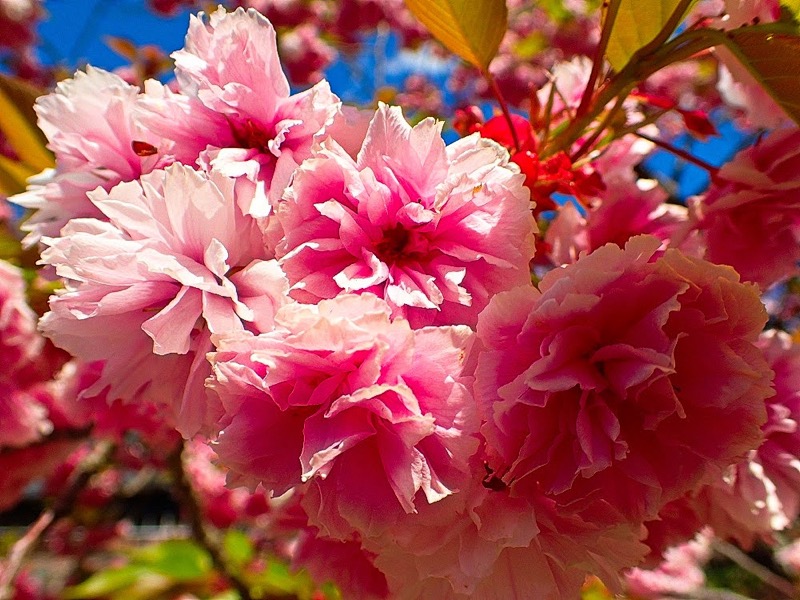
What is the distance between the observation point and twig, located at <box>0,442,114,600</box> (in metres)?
1.50

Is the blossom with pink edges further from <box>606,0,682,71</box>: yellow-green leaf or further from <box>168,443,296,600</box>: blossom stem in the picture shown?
<box>168,443,296,600</box>: blossom stem

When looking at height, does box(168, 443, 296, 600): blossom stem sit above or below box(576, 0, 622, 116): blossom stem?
below

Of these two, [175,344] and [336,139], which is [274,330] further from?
[336,139]

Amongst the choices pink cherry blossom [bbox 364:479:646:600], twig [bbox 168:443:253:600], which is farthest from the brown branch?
pink cherry blossom [bbox 364:479:646:600]

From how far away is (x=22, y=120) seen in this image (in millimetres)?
1006

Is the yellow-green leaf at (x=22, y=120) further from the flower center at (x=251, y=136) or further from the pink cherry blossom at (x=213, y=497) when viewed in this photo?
the pink cherry blossom at (x=213, y=497)

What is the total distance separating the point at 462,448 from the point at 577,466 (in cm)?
10

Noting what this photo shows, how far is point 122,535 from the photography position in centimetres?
346

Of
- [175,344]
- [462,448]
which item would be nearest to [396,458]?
[462,448]

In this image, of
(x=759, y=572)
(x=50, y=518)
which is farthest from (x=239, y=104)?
(x=759, y=572)

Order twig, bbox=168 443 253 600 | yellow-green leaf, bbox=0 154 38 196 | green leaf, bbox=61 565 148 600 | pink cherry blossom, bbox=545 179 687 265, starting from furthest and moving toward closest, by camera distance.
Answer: green leaf, bbox=61 565 148 600 → twig, bbox=168 443 253 600 → yellow-green leaf, bbox=0 154 38 196 → pink cherry blossom, bbox=545 179 687 265

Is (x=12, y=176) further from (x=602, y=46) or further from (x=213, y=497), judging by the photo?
(x=213, y=497)

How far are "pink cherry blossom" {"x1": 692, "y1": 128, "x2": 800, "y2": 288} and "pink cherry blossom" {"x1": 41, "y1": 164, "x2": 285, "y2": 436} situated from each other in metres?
0.61

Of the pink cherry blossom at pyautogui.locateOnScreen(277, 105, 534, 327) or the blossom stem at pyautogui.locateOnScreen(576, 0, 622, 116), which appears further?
the blossom stem at pyautogui.locateOnScreen(576, 0, 622, 116)
